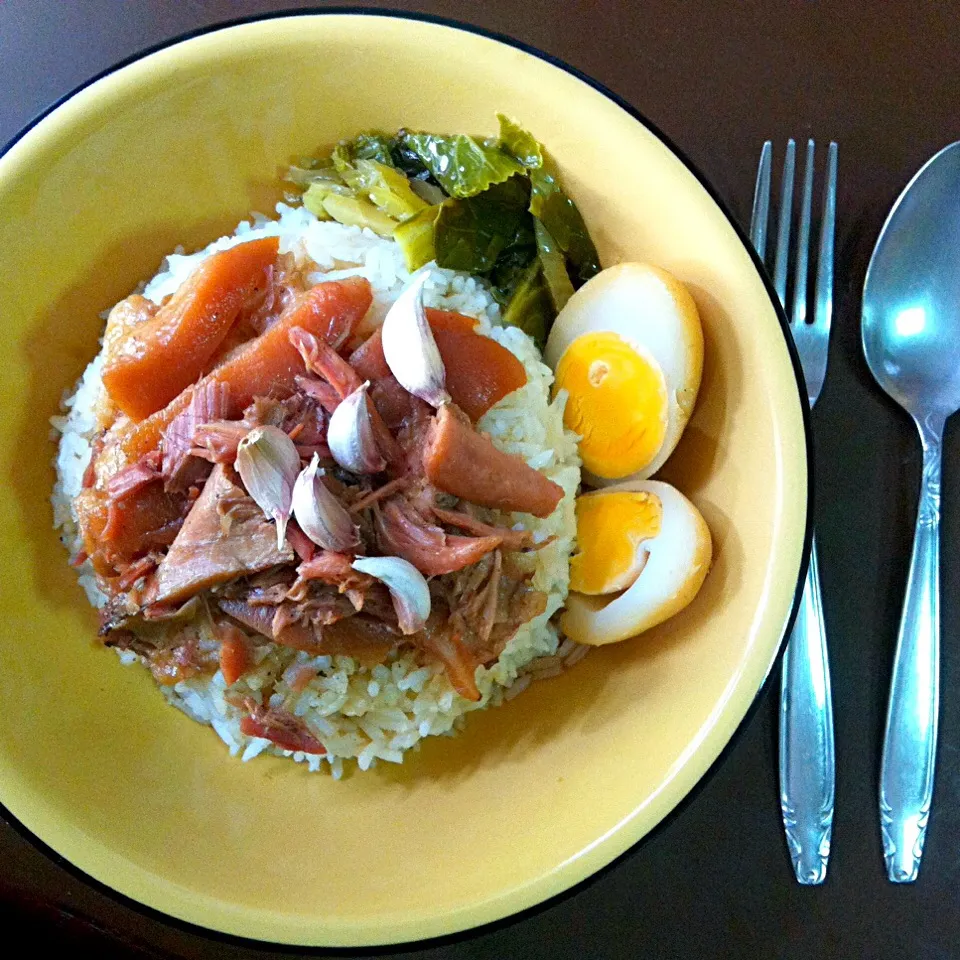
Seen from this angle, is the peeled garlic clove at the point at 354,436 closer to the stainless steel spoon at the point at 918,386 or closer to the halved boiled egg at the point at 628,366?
the halved boiled egg at the point at 628,366

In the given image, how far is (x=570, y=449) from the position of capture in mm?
1627

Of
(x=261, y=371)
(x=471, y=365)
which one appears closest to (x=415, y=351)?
(x=471, y=365)

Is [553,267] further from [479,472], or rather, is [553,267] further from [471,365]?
[479,472]

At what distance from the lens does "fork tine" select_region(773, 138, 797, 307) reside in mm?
1716

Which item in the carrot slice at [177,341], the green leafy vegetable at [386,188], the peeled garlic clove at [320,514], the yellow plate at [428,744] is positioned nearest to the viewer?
the peeled garlic clove at [320,514]

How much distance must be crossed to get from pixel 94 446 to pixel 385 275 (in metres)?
0.66

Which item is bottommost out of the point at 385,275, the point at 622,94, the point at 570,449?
the point at 570,449

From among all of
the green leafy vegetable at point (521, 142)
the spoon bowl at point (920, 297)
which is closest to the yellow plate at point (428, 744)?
the green leafy vegetable at point (521, 142)

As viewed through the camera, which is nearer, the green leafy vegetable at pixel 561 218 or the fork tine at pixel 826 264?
the green leafy vegetable at pixel 561 218

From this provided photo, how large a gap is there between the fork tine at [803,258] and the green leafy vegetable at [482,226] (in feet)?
1.87

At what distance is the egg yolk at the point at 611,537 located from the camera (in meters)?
1.51

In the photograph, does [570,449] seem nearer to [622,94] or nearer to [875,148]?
[622,94]

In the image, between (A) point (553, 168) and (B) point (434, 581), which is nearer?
(B) point (434, 581)

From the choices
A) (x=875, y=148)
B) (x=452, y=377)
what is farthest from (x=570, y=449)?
(x=875, y=148)
